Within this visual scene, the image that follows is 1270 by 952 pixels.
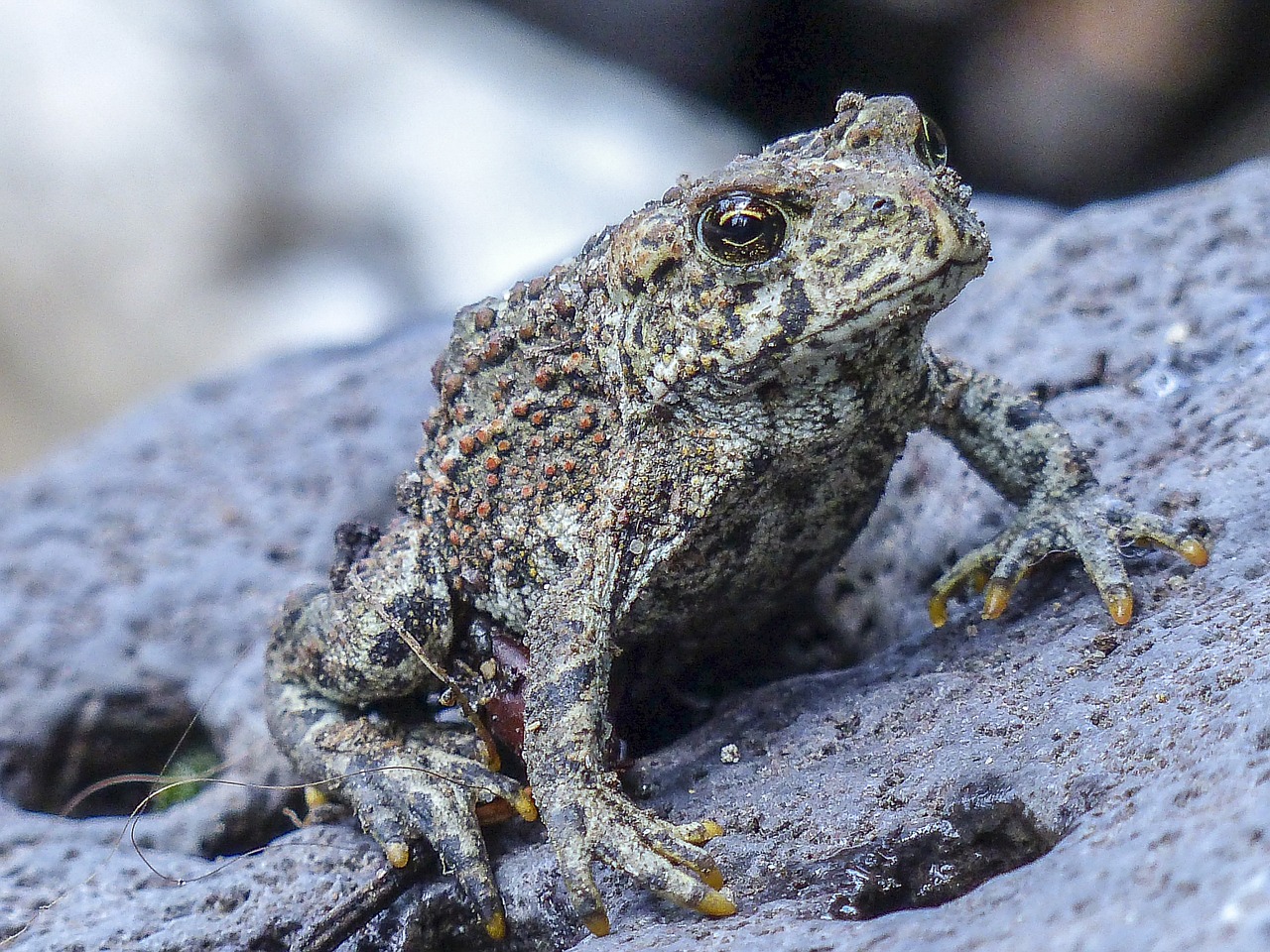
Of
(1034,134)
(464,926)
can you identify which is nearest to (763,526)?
(464,926)

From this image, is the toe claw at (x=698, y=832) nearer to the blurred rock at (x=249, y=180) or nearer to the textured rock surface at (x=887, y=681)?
the textured rock surface at (x=887, y=681)

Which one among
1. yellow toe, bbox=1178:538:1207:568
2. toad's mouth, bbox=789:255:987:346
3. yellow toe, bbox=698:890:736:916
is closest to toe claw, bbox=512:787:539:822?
yellow toe, bbox=698:890:736:916

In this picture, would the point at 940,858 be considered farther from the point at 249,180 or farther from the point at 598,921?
the point at 249,180

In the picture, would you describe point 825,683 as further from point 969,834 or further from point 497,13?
Answer: point 497,13

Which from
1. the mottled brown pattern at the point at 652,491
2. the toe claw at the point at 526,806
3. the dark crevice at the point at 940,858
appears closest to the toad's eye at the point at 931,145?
the mottled brown pattern at the point at 652,491

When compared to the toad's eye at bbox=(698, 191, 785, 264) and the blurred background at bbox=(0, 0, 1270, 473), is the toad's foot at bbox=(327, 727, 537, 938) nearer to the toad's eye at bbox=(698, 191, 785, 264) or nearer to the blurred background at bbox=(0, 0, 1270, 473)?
the toad's eye at bbox=(698, 191, 785, 264)

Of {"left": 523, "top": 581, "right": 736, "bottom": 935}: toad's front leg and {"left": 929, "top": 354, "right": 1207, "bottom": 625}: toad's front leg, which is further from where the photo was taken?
{"left": 929, "top": 354, "right": 1207, "bottom": 625}: toad's front leg

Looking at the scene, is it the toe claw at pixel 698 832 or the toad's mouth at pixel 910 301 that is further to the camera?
the toe claw at pixel 698 832
